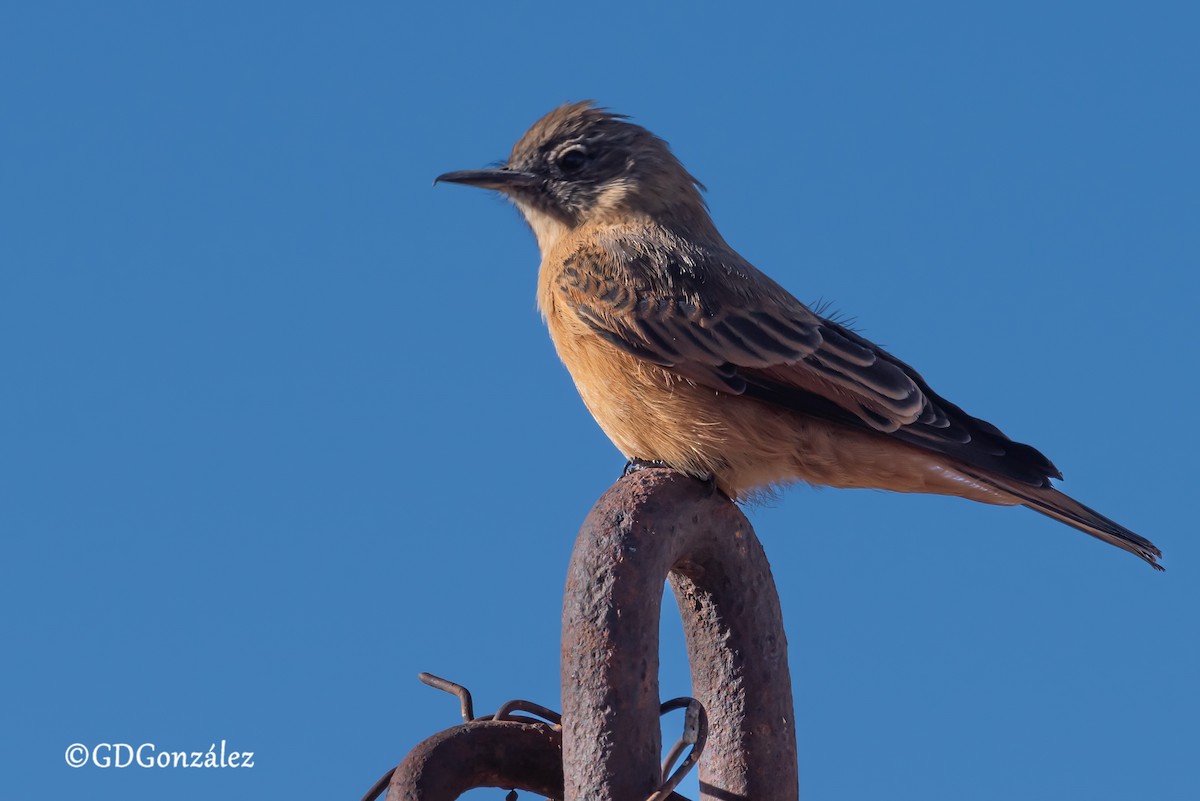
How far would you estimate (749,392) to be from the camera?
5609mm

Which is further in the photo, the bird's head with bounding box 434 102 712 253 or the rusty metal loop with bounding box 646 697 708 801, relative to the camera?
the bird's head with bounding box 434 102 712 253

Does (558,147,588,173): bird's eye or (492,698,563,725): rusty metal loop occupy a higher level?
(558,147,588,173): bird's eye

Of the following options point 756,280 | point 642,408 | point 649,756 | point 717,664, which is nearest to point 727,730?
point 717,664

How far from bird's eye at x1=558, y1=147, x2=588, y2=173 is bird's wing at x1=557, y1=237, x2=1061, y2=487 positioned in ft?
3.02

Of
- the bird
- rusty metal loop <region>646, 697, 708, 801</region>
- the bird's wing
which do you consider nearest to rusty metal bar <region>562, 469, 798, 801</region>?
rusty metal loop <region>646, 697, 708, 801</region>

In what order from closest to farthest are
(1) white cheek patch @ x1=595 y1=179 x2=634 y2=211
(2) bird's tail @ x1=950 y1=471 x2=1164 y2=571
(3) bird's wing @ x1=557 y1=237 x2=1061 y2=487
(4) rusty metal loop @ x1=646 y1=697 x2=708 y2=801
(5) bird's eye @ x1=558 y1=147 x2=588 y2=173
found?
(4) rusty metal loop @ x1=646 y1=697 x2=708 y2=801 < (2) bird's tail @ x1=950 y1=471 x2=1164 y2=571 < (3) bird's wing @ x1=557 y1=237 x2=1061 y2=487 < (1) white cheek patch @ x1=595 y1=179 x2=634 y2=211 < (5) bird's eye @ x1=558 y1=147 x2=588 y2=173

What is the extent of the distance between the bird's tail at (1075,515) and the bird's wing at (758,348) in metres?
0.06

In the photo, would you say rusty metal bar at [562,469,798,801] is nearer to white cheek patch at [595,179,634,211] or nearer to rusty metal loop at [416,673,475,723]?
rusty metal loop at [416,673,475,723]

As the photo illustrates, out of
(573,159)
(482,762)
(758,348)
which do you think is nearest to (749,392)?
(758,348)

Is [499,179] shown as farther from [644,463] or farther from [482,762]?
[482,762]

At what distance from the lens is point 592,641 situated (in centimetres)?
318

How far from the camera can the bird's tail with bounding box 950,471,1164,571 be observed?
5.30 meters

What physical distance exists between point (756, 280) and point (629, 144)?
1268mm

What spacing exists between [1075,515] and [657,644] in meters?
2.81
